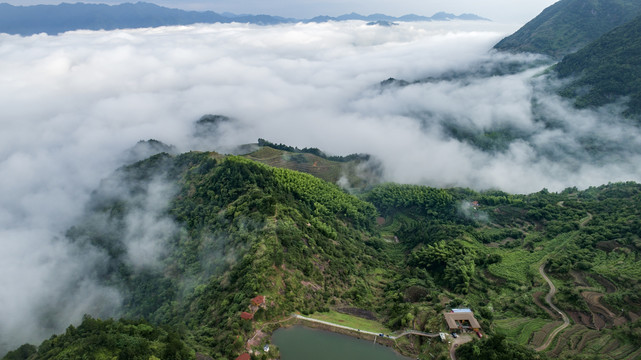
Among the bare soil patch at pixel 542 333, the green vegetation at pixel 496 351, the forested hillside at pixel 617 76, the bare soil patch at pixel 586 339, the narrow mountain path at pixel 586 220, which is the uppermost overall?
the forested hillside at pixel 617 76

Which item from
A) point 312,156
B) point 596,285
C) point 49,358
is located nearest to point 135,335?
point 49,358

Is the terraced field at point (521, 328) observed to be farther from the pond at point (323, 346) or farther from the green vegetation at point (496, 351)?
the pond at point (323, 346)

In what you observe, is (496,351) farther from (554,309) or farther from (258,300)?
(258,300)

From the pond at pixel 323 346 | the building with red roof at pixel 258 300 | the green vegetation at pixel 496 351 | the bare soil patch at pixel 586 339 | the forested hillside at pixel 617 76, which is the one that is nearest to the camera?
the green vegetation at pixel 496 351

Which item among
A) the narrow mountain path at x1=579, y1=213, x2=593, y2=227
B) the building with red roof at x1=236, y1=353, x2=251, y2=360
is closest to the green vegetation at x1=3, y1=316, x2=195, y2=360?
the building with red roof at x1=236, y1=353, x2=251, y2=360

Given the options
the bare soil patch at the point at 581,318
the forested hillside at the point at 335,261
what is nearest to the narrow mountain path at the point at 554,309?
the forested hillside at the point at 335,261

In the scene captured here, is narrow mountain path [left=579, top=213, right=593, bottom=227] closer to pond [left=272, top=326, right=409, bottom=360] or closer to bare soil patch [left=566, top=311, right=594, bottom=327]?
bare soil patch [left=566, top=311, right=594, bottom=327]

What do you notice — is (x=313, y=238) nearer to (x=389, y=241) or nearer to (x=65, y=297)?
(x=389, y=241)
